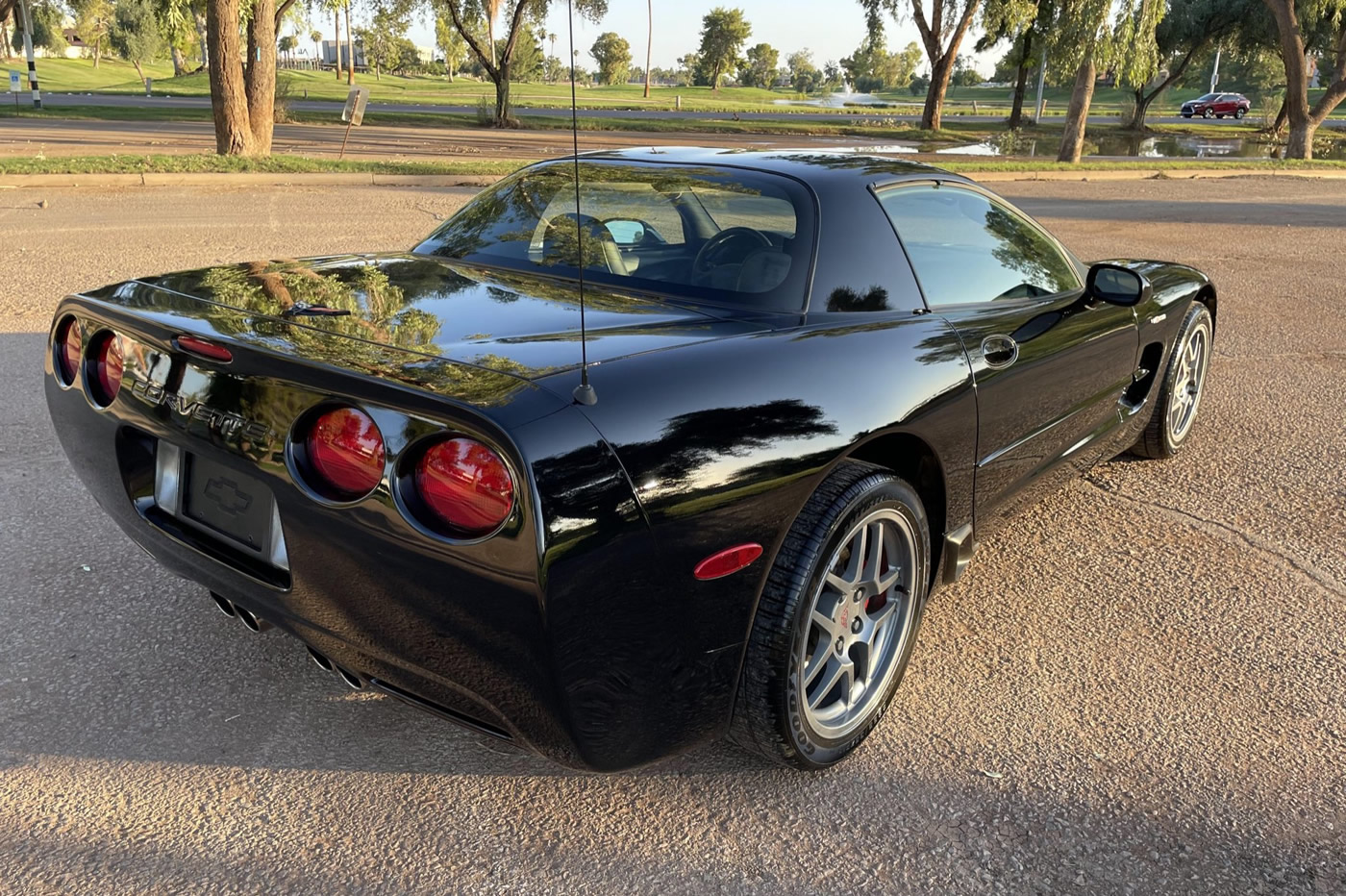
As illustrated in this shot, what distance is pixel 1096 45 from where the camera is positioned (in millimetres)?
20422

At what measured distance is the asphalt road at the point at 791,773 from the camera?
7.22ft

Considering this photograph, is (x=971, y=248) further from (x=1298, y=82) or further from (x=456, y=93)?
(x=456, y=93)

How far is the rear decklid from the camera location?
2248mm

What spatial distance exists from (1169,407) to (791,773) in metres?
2.94

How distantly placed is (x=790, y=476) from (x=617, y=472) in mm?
491

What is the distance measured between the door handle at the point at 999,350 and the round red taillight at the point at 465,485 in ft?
5.37

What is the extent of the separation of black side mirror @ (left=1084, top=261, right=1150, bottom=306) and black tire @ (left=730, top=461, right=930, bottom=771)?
1475mm

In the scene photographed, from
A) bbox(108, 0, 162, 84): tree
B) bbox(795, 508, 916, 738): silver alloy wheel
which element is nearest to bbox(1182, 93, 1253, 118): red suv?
bbox(108, 0, 162, 84): tree

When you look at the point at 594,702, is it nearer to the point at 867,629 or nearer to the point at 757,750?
the point at 757,750

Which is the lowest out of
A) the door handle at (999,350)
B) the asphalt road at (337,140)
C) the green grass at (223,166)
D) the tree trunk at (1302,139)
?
the door handle at (999,350)

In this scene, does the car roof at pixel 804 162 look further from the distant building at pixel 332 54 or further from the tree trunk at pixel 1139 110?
the distant building at pixel 332 54

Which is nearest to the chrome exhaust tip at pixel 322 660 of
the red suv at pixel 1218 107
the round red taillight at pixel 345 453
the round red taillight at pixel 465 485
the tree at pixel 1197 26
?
the round red taillight at pixel 345 453

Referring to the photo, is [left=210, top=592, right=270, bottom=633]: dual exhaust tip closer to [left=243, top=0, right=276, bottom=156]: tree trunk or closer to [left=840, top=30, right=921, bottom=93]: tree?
[left=243, top=0, right=276, bottom=156]: tree trunk

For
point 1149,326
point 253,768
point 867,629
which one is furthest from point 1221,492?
point 253,768
